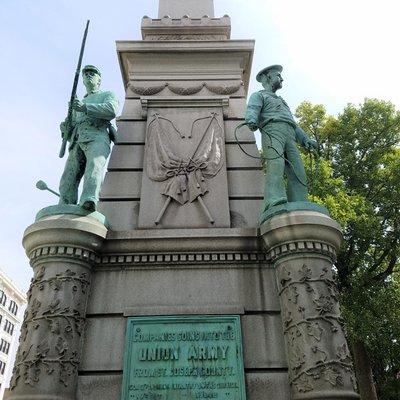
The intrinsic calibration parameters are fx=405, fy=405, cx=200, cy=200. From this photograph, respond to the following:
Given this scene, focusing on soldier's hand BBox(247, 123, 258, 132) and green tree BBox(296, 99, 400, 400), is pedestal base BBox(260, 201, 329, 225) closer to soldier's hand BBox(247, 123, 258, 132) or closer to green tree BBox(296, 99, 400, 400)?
soldier's hand BBox(247, 123, 258, 132)

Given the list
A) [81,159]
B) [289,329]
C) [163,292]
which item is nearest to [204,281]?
[163,292]

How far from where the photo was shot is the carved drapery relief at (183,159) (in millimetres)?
7051

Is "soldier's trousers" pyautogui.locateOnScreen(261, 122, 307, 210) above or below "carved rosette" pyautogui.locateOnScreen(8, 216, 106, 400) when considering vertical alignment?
above

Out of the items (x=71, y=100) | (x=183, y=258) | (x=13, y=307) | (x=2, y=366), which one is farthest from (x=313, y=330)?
(x=13, y=307)

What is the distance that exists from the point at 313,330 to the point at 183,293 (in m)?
1.90

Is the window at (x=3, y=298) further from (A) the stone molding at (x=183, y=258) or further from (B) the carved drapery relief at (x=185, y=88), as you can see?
(A) the stone molding at (x=183, y=258)

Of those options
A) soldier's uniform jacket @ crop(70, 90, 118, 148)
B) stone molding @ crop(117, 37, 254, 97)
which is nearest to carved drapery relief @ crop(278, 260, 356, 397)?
soldier's uniform jacket @ crop(70, 90, 118, 148)

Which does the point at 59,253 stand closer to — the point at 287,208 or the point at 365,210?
the point at 287,208

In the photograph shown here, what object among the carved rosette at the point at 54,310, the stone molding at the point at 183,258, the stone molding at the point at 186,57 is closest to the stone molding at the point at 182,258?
the stone molding at the point at 183,258

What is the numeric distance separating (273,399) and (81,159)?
16.4 feet

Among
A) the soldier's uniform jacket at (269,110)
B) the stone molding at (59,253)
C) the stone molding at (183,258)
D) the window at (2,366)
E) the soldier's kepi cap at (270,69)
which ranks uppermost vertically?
the window at (2,366)

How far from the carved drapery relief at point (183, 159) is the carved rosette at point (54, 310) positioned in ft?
4.89

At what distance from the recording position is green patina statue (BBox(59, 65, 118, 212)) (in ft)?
22.4

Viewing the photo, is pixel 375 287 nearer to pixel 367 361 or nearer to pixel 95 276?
pixel 367 361
